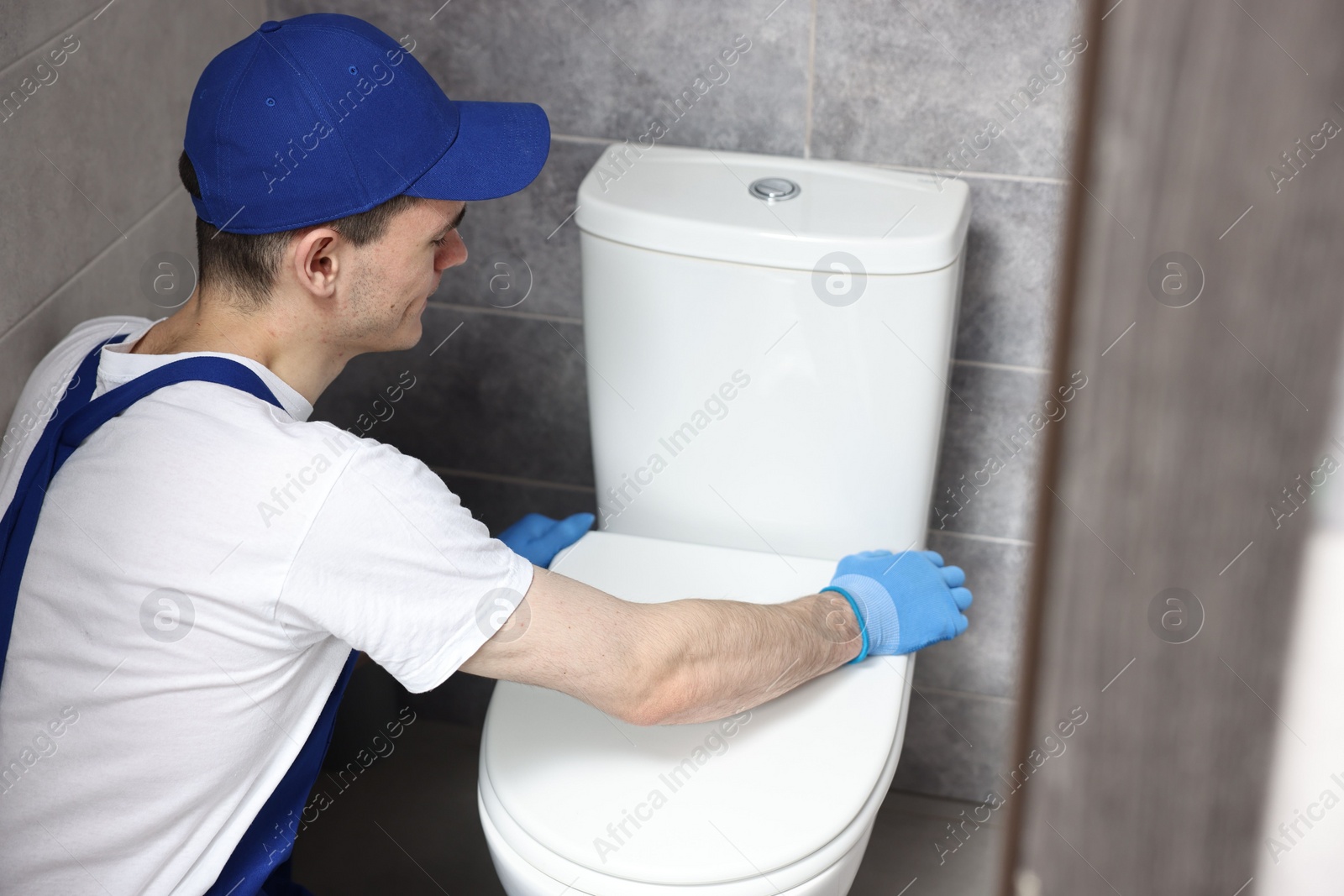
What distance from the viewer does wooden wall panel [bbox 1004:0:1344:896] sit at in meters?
0.15

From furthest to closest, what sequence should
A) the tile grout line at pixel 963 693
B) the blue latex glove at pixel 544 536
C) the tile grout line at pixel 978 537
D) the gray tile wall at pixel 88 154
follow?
the tile grout line at pixel 963 693, the tile grout line at pixel 978 537, the blue latex glove at pixel 544 536, the gray tile wall at pixel 88 154

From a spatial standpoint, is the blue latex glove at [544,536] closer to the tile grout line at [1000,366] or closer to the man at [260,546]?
the man at [260,546]

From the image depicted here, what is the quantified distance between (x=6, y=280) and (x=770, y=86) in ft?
2.52

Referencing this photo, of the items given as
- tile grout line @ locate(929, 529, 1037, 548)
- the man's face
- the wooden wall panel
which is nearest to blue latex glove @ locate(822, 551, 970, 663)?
tile grout line @ locate(929, 529, 1037, 548)

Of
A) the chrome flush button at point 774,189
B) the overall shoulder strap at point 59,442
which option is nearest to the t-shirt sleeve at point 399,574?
the overall shoulder strap at point 59,442

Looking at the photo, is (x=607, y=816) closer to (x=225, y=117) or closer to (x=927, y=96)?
(x=225, y=117)

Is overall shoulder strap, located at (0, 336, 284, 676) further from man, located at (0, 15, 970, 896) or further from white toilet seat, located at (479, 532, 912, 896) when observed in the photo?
white toilet seat, located at (479, 532, 912, 896)

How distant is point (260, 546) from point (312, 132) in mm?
314

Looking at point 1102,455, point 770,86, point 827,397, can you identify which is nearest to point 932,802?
point 827,397

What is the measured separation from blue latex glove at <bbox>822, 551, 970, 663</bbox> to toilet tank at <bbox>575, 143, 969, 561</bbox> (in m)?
0.08

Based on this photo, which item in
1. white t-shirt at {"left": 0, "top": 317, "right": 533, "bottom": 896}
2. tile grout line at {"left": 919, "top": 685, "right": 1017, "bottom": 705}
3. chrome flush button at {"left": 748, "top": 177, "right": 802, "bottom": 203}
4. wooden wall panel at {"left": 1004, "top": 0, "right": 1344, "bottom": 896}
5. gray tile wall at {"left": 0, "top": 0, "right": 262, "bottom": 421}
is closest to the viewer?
wooden wall panel at {"left": 1004, "top": 0, "right": 1344, "bottom": 896}

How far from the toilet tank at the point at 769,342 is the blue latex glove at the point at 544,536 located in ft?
0.20

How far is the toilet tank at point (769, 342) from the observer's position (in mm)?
1105

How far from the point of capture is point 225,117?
2.85 ft
